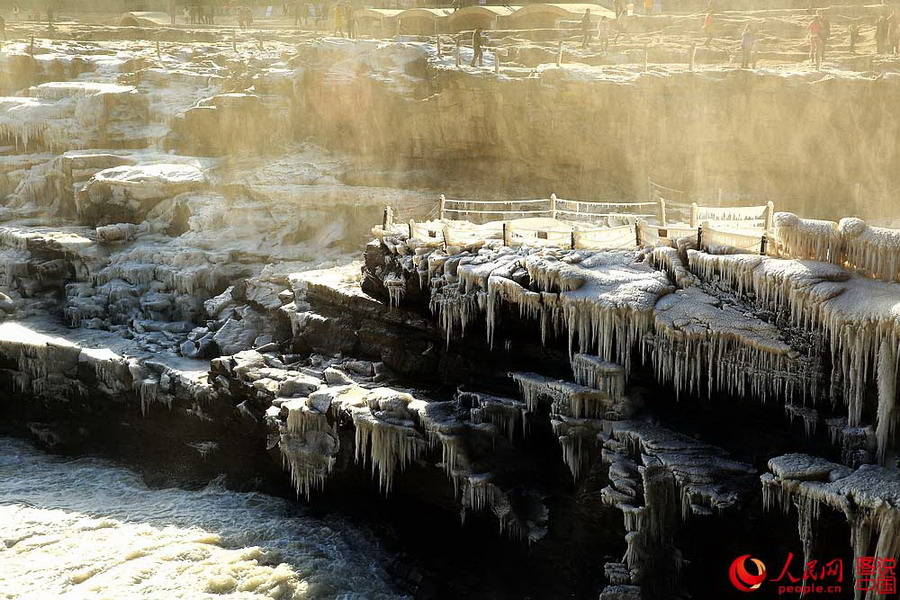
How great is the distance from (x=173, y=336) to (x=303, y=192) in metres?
Result: 5.97

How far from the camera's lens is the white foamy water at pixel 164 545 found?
17.6m

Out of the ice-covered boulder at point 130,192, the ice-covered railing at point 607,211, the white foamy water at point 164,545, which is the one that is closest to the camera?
the white foamy water at point 164,545

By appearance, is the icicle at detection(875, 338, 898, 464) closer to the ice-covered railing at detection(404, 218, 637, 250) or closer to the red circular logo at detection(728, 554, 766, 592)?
the red circular logo at detection(728, 554, 766, 592)

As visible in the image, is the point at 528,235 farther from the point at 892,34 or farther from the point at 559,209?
the point at 892,34

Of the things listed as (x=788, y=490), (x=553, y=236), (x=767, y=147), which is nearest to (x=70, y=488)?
(x=553, y=236)

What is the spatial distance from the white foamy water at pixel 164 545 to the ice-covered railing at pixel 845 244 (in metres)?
9.73

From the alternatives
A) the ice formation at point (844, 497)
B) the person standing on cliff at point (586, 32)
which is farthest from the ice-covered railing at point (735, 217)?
the person standing on cliff at point (586, 32)

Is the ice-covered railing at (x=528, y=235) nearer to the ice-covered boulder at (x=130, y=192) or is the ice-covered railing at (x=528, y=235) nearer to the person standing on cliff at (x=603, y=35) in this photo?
the ice-covered boulder at (x=130, y=192)

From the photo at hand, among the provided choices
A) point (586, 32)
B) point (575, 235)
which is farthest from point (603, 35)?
point (575, 235)

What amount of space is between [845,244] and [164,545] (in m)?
13.9

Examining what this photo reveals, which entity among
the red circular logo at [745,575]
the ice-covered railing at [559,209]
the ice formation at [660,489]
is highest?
the ice-covered railing at [559,209]

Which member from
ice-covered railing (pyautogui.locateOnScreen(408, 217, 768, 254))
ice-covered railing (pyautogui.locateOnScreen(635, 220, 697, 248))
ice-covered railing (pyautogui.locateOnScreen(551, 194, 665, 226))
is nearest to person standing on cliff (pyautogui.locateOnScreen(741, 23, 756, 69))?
ice-covered railing (pyautogui.locateOnScreen(551, 194, 665, 226))

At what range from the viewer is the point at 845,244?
1494 cm

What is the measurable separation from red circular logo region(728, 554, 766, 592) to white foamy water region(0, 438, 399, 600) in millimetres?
6430
